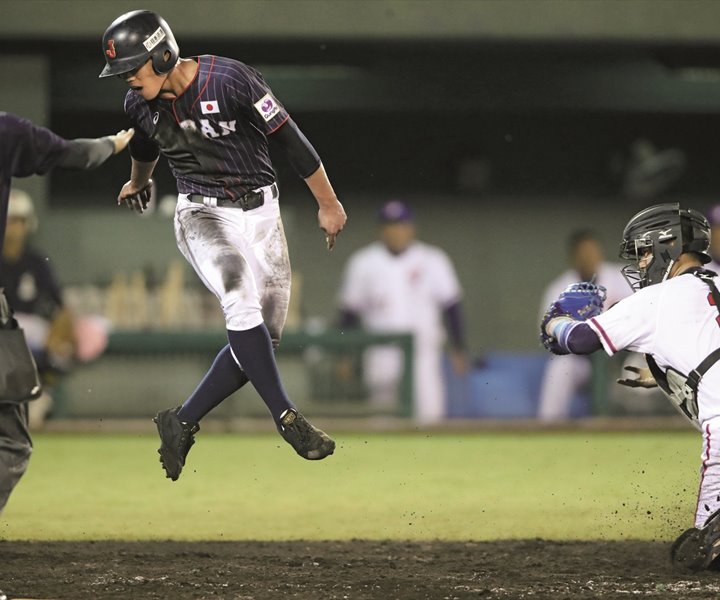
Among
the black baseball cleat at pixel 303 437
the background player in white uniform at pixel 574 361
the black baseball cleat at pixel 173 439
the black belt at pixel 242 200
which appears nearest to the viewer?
the black baseball cleat at pixel 303 437

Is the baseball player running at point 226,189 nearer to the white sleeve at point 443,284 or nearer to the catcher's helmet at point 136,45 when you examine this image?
the catcher's helmet at point 136,45

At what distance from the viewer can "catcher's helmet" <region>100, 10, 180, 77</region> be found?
483 centimetres

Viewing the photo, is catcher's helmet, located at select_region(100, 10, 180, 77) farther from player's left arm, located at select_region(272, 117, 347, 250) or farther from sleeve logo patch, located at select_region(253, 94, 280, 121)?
player's left arm, located at select_region(272, 117, 347, 250)

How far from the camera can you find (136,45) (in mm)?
4824

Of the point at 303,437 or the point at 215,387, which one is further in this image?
the point at 215,387

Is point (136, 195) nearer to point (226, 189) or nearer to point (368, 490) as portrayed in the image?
point (226, 189)

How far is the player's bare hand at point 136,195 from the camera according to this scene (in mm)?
5410

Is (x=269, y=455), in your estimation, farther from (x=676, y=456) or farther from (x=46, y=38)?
(x=46, y=38)

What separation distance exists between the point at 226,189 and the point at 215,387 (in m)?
0.78

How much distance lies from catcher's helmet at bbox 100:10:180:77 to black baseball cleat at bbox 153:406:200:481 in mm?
1319

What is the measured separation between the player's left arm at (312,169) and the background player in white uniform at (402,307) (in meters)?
5.55

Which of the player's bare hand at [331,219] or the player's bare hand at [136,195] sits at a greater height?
the player's bare hand at [136,195]

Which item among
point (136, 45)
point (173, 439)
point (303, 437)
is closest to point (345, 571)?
point (303, 437)

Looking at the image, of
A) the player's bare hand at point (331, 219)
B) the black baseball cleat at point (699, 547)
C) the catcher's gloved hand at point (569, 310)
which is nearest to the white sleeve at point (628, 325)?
the catcher's gloved hand at point (569, 310)
